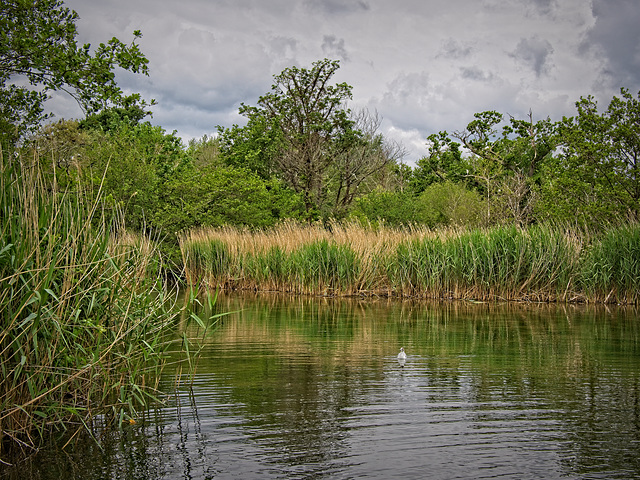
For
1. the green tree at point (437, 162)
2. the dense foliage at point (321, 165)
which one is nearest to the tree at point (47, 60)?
the dense foliage at point (321, 165)

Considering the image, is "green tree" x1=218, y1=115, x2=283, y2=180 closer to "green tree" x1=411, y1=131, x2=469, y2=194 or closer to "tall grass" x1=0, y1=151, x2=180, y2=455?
"green tree" x1=411, y1=131, x2=469, y2=194

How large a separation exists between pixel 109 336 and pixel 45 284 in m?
0.90

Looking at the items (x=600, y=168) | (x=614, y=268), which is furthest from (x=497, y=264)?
(x=600, y=168)

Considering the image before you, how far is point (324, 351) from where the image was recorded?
26.0 feet

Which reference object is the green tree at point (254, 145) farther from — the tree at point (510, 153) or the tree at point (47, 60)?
the tree at point (47, 60)

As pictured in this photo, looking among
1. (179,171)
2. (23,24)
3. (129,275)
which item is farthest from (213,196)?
(129,275)

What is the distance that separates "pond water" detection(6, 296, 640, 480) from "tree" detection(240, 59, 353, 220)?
68.1 ft

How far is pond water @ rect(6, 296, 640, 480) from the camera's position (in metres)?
3.81

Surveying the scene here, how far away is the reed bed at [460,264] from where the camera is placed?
14461 mm

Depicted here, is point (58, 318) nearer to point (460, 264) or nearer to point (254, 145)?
point (460, 264)

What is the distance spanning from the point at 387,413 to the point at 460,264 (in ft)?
36.2

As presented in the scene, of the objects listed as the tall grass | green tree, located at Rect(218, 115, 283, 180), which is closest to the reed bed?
the tall grass

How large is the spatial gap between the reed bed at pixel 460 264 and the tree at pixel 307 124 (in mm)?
11080

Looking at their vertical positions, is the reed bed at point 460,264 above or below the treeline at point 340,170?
below
